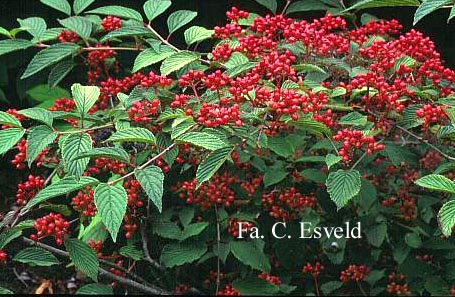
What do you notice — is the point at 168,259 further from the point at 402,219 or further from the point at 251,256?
the point at 402,219

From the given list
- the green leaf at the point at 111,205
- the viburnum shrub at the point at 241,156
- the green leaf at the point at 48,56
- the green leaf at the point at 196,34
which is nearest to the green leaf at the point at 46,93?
the viburnum shrub at the point at 241,156

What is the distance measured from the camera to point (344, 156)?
5.91 ft

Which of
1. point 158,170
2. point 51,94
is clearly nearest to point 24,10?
point 51,94

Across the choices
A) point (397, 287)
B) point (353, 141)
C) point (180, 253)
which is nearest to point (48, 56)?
point (180, 253)

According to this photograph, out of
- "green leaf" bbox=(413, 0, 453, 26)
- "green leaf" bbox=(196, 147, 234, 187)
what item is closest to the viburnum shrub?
"green leaf" bbox=(196, 147, 234, 187)

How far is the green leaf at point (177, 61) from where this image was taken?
199 cm

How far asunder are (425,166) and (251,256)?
0.75m

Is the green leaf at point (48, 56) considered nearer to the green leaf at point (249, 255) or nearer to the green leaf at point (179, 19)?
the green leaf at point (179, 19)

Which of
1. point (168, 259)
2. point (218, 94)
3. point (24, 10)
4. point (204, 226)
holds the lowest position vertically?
point (168, 259)

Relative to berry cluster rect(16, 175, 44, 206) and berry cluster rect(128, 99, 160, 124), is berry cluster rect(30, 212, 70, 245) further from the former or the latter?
berry cluster rect(128, 99, 160, 124)

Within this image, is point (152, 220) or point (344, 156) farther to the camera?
point (152, 220)

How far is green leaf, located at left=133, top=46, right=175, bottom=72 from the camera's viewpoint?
2.07 m

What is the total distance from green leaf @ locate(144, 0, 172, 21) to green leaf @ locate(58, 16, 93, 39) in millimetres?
211

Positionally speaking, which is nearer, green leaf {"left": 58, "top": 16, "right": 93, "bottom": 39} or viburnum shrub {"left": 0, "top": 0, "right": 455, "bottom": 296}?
viburnum shrub {"left": 0, "top": 0, "right": 455, "bottom": 296}
